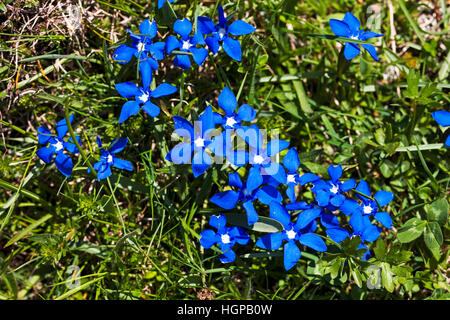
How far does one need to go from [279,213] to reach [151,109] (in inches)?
39.7

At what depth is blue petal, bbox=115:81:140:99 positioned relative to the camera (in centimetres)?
259

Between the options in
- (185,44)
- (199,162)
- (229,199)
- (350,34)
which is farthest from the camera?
(350,34)

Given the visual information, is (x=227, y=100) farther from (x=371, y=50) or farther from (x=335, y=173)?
(x=371, y=50)

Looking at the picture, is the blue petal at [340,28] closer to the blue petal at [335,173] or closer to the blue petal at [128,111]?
the blue petal at [335,173]

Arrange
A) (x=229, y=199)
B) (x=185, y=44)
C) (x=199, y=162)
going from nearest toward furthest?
1. (x=199, y=162)
2. (x=229, y=199)
3. (x=185, y=44)

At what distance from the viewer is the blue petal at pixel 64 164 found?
2.73 metres

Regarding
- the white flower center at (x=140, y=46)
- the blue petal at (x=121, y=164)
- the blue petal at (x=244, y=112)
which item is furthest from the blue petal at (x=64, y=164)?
the blue petal at (x=244, y=112)

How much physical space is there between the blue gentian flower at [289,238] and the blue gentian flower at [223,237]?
15cm

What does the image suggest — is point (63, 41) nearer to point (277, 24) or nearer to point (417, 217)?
point (277, 24)

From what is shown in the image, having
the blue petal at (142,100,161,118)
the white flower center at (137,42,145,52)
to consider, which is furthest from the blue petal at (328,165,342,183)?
the white flower center at (137,42,145,52)

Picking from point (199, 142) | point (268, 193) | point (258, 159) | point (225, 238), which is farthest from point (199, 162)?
point (225, 238)

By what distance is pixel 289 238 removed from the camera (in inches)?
102

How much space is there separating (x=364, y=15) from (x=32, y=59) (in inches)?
98.0

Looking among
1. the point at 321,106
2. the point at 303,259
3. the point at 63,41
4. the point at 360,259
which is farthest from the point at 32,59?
the point at 360,259
